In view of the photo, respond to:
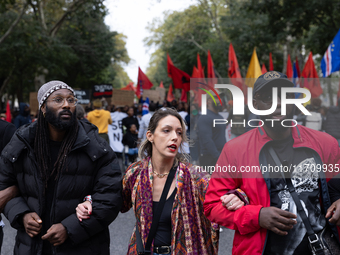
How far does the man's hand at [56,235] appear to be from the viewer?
2422 millimetres

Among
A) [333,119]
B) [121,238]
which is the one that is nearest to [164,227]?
[121,238]

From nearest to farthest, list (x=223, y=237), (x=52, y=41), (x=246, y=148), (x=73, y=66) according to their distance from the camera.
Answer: (x=246, y=148) < (x=223, y=237) < (x=52, y=41) < (x=73, y=66)

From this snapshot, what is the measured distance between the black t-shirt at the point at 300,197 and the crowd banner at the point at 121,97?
16448 millimetres

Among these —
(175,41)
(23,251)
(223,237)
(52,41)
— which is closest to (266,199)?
(23,251)

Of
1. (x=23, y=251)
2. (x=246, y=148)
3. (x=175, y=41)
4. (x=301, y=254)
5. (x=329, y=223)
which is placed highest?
(x=175, y=41)

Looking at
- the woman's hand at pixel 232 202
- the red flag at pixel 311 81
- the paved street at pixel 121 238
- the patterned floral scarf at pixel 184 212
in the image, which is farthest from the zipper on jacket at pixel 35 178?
the red flag at pixel 311 81

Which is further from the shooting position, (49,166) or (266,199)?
(49,166)

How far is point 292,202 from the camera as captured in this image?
2.06m

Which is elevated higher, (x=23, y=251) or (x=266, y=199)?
(x=266, y=199)

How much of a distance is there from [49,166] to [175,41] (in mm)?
36009

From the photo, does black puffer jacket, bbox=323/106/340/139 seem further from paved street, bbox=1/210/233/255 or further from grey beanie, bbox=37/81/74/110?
grey beanie, bbox=37/81/74/110

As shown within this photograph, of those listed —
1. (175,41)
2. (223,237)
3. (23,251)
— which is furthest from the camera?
(175,41)

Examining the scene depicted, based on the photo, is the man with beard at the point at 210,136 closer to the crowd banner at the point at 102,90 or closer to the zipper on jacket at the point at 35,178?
the zipper on jacket at the point at 35,178

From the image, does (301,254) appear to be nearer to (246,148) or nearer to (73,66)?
(246,148)
